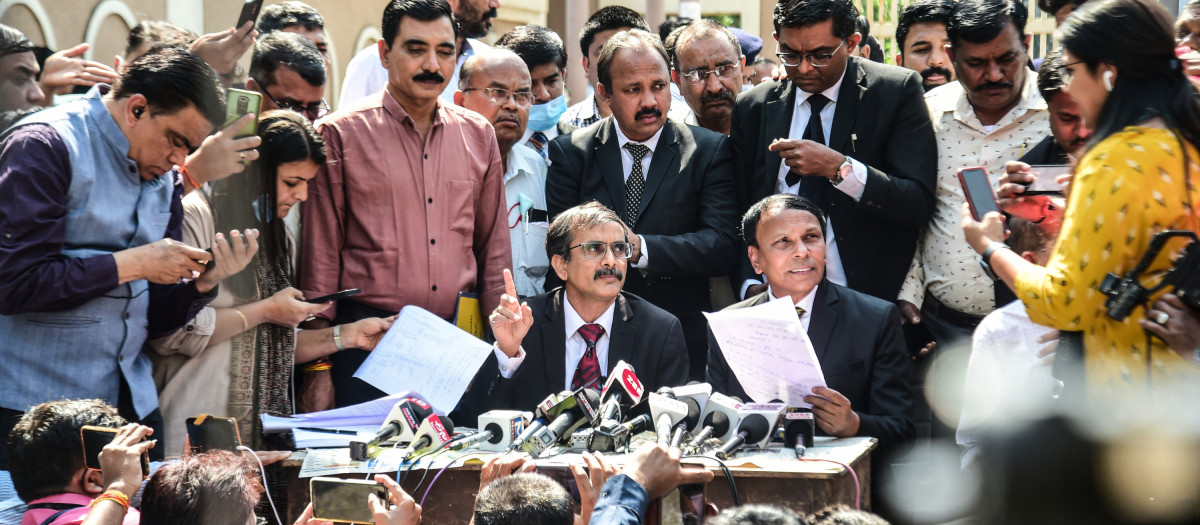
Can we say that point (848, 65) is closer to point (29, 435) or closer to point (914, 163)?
point (914, 163)

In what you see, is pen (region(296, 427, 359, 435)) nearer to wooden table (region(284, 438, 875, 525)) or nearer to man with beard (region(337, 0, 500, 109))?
wooden table (region(284, 438, 875, 525))

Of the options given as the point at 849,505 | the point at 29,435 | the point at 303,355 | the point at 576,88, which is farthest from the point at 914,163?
the point at 576,88

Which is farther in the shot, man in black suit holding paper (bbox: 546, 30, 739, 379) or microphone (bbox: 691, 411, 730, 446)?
man in black suit holding paper (bbox: 546, 30, 739, 379)

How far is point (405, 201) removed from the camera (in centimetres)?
443

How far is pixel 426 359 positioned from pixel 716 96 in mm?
2072

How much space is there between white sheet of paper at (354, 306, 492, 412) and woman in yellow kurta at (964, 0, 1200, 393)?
77.3 inches

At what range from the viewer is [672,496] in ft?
9.73

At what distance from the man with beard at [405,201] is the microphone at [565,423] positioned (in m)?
1.08

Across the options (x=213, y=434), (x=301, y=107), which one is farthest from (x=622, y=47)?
(x=213, y=434)

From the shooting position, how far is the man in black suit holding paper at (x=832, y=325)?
3980mm

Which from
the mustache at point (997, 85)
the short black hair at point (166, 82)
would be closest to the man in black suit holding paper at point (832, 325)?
the mustache at point (997, 85)

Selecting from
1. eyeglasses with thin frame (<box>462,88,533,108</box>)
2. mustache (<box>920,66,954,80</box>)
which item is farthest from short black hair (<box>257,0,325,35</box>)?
mustache (<box>920,66,954,80</box>)

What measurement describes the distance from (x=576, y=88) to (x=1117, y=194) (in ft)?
32.8

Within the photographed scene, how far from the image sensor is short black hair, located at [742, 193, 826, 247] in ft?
14.0
